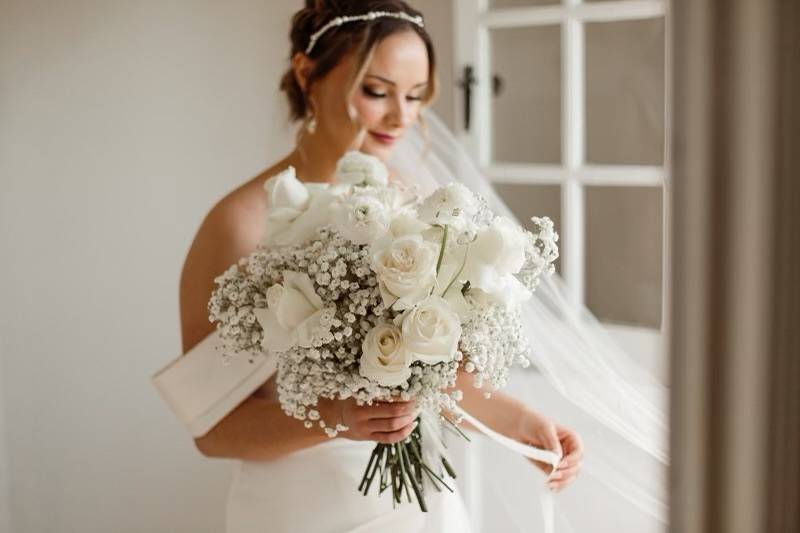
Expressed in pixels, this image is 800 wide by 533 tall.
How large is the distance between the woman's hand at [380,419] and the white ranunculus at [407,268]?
0.66ft

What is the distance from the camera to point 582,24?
264 cm

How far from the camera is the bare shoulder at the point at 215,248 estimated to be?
178 centimetres

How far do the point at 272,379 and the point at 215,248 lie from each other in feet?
0.84

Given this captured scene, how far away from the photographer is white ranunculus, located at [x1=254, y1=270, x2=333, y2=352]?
136 cm

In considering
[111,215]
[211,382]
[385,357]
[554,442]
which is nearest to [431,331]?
[385,357]

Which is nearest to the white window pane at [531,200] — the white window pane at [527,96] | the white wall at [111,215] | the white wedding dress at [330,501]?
the white window pane at [527,96]

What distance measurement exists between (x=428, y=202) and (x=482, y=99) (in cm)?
160

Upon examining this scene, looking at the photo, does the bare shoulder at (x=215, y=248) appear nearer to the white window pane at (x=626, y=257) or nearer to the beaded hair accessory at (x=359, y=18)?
the beaded hair accessory at (x=359, y=18)

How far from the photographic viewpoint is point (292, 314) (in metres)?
1.38

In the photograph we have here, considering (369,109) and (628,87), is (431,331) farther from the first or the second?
(628,87)

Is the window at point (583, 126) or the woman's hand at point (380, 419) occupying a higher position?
the window at point (583, 126)

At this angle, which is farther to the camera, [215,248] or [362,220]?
[215,248]

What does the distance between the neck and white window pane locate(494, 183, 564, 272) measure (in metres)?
1.12

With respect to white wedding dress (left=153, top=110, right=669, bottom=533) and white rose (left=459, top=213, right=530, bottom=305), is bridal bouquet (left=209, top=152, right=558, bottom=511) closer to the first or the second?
white rose (left=459, top=213, right=530, bottom=305)
